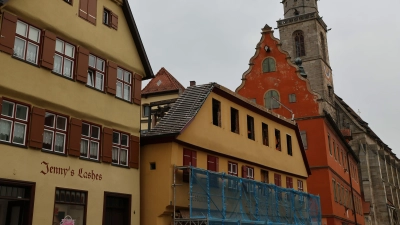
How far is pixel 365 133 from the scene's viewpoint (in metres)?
62.8

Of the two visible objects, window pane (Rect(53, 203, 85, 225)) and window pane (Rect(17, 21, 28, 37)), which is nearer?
window pane (Rect(17, 21, 28, 37))

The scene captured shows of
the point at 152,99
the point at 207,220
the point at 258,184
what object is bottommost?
the point at 207,220

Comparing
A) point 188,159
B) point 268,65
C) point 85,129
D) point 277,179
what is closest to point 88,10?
point 85,129

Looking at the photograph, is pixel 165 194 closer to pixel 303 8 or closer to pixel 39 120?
pixel 39 120

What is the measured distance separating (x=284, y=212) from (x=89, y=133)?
13.1 meters

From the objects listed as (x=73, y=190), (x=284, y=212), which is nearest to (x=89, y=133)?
(x=73, y=190)

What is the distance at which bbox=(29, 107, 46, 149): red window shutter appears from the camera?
14812 mm

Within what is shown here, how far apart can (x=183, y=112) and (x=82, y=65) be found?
18.9 feet

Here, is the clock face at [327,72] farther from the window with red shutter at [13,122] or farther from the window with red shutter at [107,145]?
the window with red shutter at [13,122]

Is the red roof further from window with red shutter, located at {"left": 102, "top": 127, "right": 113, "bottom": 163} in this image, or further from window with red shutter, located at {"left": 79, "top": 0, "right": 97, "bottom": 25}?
window with red shutter, located at {"left": 102, "top": 127, "right": 113, "bottom": 163}

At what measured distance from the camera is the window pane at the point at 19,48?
1494 centimetres

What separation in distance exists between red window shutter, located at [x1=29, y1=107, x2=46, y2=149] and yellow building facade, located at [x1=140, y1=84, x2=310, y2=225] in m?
5.75

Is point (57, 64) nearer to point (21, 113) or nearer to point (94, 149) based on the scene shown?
point (21, 113)

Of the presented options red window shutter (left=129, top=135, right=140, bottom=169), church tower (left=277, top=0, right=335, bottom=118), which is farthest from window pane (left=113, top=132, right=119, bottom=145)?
church tower (left=277, top=0, right=335, bottom=118)
